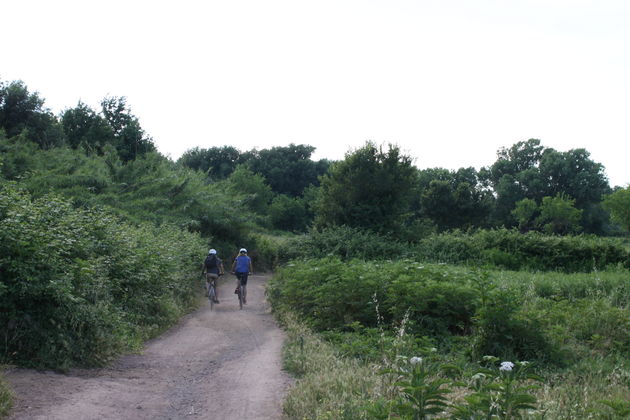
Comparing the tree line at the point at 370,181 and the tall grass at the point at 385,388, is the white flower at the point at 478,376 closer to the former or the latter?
the tall grass at the point at 385,388

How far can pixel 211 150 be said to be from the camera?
82750mm

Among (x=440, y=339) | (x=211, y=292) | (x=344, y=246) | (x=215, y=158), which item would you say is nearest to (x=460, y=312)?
(x=440, y=339)

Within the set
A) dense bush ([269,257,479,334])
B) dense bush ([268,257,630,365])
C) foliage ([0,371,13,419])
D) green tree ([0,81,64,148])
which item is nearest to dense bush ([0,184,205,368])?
foliage ([0,371,13,419])

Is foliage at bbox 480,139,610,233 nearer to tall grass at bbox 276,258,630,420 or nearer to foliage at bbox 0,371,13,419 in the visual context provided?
tall grass at bbox 276,258,630,420

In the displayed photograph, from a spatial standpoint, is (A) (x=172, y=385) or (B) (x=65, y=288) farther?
(B) (x=65, y=288)

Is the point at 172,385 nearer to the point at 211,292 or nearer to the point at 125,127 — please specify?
the point at 211,292

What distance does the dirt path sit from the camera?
5.79m

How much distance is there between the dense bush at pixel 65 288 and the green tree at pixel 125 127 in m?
31.0

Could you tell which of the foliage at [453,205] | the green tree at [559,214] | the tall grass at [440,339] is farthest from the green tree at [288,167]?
the tall grass at [440,339]

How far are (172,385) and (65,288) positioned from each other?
2.13 metres

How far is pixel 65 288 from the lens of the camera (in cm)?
747

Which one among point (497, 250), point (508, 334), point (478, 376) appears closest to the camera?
point (478, 376)

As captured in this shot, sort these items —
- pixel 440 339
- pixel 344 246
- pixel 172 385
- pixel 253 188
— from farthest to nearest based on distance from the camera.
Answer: pixel 253 188 < pixel 344 246 < pixel 440 339 < pixel 172 385

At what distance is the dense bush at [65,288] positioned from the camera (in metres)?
7.19
